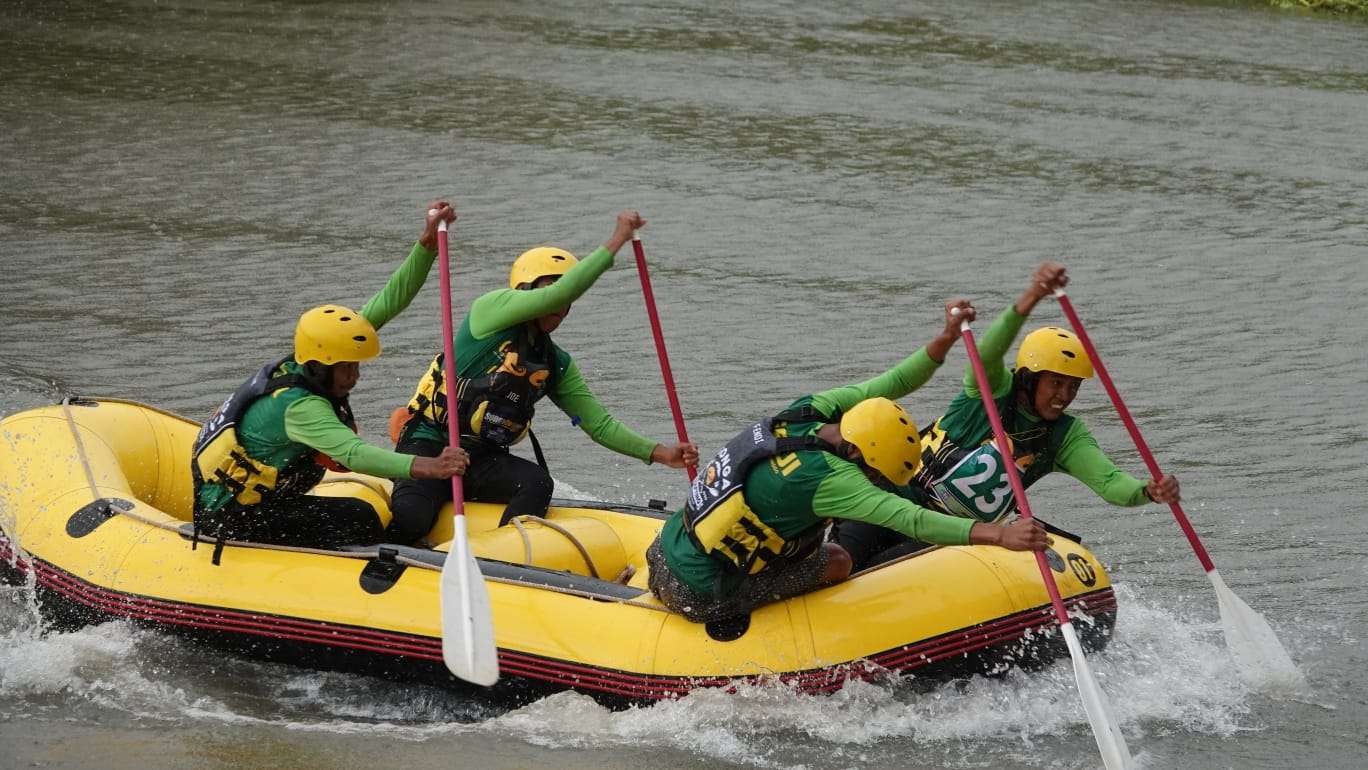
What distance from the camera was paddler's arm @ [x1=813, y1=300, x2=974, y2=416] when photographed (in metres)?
7.36

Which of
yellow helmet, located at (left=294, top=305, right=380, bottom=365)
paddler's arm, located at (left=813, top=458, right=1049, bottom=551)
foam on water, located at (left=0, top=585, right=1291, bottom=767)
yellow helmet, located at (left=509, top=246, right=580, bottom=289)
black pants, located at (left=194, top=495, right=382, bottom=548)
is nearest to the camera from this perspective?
paddler's arm, located at (left=813, top=458, right=1049, bottom=551)

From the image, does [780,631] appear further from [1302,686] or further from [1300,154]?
[1300,154]

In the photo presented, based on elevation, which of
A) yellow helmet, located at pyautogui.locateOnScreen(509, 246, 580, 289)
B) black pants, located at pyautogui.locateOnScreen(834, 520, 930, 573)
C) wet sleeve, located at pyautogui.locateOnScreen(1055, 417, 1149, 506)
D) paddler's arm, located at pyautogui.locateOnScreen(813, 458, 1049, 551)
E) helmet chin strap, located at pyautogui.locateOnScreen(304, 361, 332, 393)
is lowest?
black pants, located at pyautogui.locateOnScreen(834, 520, 930, 573)

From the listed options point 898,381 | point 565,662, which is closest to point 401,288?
point 565,662

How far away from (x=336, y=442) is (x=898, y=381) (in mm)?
2368

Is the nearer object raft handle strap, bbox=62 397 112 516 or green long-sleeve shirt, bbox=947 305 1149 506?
green long-sleeve shirt, bbox=947 305 1149 506

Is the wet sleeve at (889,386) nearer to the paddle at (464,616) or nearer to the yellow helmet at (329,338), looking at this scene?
the paddle at (464,616)

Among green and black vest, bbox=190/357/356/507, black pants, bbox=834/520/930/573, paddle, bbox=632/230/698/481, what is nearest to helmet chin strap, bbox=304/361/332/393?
green and black vest, bbox=190/357/356/507

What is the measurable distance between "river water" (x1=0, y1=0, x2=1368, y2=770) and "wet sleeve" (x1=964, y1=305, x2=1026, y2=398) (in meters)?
1.24

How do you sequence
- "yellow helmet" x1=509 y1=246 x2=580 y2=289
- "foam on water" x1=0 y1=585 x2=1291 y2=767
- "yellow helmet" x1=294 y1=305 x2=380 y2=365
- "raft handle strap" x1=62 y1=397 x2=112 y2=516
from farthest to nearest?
"raft handle strap" x1=62 y1=397 x2=112 y2=516 → "yellow helmet" x1=509 y1=246 x2=580 y2=289 → "yellow helmet" x1=294 y1=305 x2=380 y2=365 → "foam on water" x1=0 y1=585 x2=1291 y2=767

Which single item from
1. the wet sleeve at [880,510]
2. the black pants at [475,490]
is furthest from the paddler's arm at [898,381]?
the black pants at [475,490]

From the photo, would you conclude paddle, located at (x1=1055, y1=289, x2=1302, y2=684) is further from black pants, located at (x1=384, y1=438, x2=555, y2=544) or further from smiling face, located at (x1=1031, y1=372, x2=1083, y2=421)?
black pants, located at (x1=384, y1=438, x2=555, y2=544)

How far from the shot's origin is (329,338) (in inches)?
286

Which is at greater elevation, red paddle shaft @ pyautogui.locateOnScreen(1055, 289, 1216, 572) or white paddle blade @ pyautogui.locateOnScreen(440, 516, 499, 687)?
red paddle shaft @ pyautogui.locateOnScreen(1055, 289, 1216, 572)
